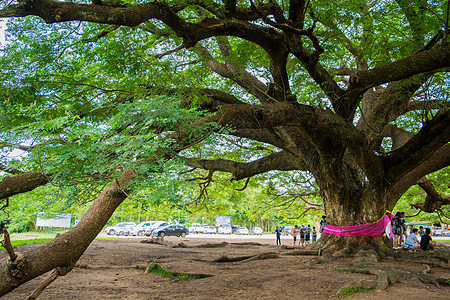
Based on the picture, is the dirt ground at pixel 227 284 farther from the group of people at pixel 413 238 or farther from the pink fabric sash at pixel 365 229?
the group of people at pixel 413 238

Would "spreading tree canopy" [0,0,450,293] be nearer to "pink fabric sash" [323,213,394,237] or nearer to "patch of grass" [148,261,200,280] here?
"pink fabric sash" [323,213,394,237]

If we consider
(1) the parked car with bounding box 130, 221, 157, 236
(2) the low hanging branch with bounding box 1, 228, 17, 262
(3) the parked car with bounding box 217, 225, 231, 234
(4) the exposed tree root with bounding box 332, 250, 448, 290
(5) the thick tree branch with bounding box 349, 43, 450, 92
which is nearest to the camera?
(2) the low hanging branch with bounding box 1, 228, 17, 262

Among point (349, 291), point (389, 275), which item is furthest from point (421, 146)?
point (349, 291)

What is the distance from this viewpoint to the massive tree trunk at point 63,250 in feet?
13.8

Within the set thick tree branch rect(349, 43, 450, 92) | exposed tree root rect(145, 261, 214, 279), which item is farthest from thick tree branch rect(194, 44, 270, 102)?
exposed tree root rect(145, 261, 214, 279)

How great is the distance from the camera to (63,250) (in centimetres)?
484

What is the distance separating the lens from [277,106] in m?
7.23

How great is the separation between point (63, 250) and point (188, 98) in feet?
11.6

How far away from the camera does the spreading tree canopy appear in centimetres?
405

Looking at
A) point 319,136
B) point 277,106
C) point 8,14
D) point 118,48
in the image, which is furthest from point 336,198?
point 8,14

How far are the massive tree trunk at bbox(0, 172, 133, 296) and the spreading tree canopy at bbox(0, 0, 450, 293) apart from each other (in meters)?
0.02

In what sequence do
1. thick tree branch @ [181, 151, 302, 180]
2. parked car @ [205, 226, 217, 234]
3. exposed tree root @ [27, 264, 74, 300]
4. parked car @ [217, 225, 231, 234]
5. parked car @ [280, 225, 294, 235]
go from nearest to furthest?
exposed tree root @ [27, 264, 74, 300] < thick tree branch @ [181, 151, 302, 180] < parked car @ [217, 225, 231, 234] < parked car @ [205, 226, 217, 234] < parked car @ [280, 225, 294, 235]

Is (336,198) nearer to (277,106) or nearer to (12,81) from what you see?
(277,106)

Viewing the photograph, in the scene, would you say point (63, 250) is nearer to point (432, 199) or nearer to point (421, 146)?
point (421, 146)
